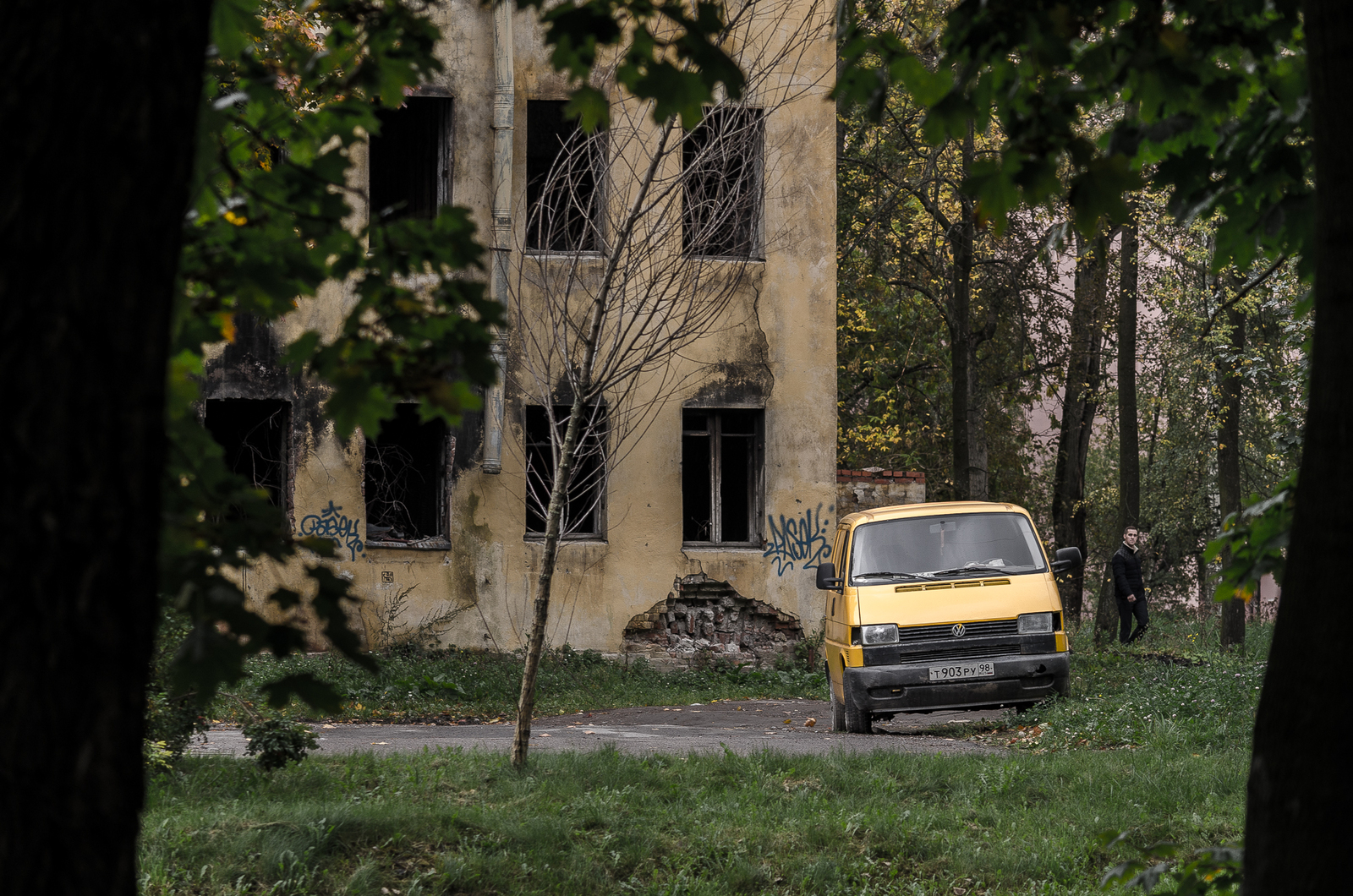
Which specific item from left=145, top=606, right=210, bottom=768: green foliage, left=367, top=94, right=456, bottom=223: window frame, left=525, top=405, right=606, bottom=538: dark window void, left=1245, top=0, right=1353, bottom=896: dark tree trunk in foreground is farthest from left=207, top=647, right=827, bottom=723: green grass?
left=1245, top=0, right=1353, bottom=896: dark tree trunk in foreground

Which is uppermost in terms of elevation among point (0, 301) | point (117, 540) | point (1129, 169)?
point (1129, 169)

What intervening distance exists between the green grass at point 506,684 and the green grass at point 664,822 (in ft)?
16.9

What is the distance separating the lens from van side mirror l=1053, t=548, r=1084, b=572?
1131 centimetres

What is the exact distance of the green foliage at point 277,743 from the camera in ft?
22.0

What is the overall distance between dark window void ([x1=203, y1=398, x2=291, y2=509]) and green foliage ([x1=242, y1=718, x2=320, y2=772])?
10620mm

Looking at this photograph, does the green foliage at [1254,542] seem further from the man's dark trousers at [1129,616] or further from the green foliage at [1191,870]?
the man's dark trousers at [1129,616]

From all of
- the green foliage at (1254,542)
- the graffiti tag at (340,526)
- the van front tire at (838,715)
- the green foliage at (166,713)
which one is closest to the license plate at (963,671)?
the van front tire at (838,715)

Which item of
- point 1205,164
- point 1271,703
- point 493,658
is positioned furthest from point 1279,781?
point 493,658

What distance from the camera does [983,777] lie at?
27.1 feet

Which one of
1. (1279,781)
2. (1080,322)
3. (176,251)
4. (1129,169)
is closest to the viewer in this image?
(176,251)

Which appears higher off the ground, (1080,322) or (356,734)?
(1080,322)

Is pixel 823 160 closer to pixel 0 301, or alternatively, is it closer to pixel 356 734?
pixel 356 734

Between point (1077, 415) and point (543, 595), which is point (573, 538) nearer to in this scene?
point (543, 595)

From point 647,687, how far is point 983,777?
853 centimetres
